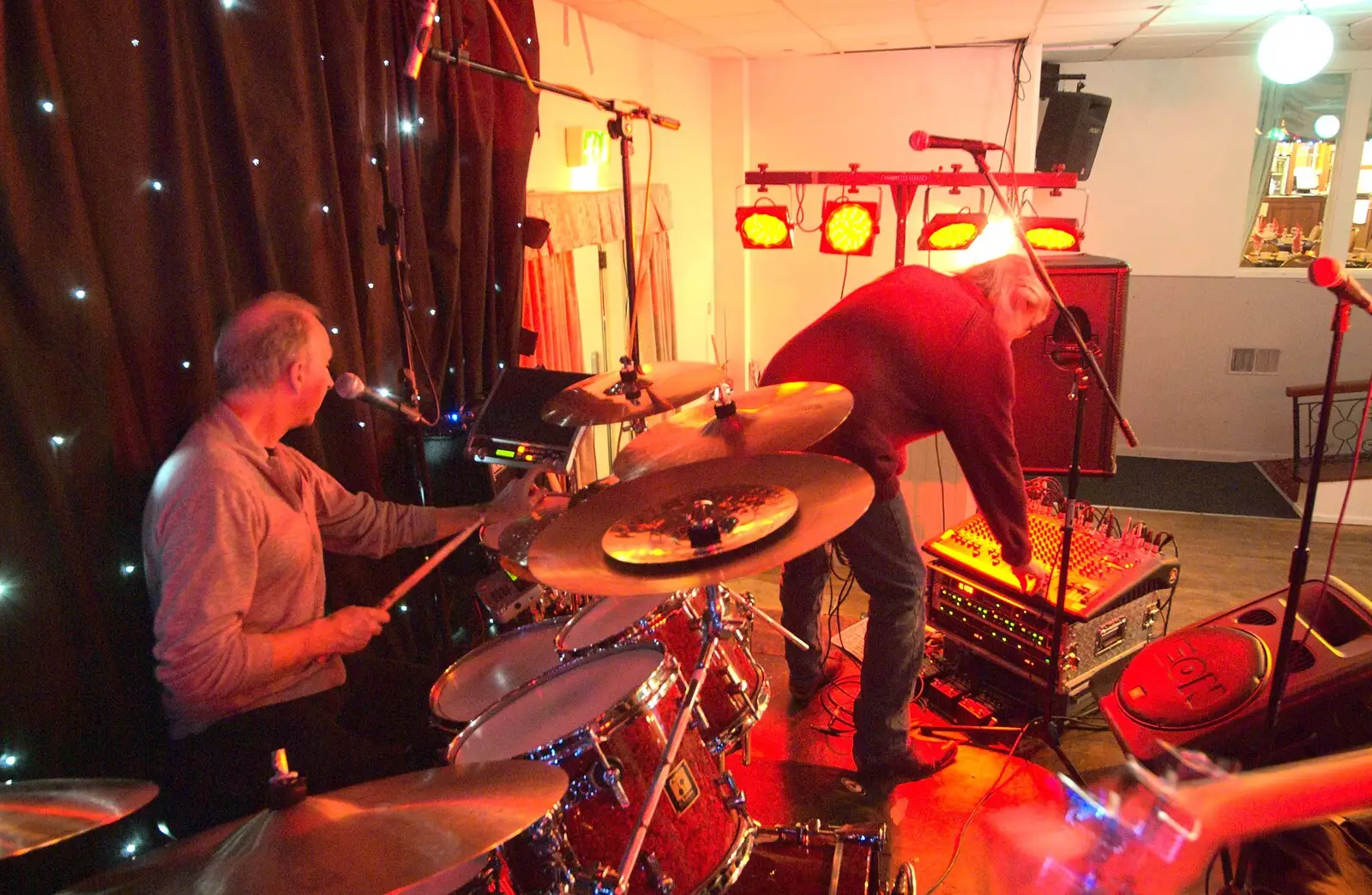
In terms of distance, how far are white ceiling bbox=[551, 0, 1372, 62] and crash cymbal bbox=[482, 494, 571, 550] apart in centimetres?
227

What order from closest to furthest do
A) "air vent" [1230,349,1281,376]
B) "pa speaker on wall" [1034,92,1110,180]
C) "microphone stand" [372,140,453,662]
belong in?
"microphone stand" [372,140,453,662] < "pa speaker on wall" [1034,92,1110,180] < "air vent" [1230,349,1281,376]

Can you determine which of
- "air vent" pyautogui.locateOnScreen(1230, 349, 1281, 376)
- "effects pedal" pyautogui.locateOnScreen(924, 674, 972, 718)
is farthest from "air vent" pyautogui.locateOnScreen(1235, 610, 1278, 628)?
"air vent" pyautogui.locateOnScreen(1230, 349, 1281, 376)

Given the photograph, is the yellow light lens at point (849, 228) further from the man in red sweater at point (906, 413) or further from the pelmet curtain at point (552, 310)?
the man in red sweater at point (906, 413)

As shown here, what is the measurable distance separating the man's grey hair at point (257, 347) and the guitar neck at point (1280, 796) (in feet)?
5.48

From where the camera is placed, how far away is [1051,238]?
11.4 ft

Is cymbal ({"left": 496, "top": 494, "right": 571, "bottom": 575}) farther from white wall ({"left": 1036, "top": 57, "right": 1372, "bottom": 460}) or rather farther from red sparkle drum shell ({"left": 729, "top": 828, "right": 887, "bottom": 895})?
white wall ({"left": 1036, "top": 57, "right": 1372, "bottom": 460})

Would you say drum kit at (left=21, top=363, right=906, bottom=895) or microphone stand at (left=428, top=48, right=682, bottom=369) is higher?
microphone stand at (left=428, top=48, right=682, bottom=369)

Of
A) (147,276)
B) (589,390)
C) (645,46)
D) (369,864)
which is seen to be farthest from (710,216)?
(369,864)

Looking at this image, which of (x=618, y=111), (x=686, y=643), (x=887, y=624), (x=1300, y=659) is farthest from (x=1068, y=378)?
(x=686, y=643)

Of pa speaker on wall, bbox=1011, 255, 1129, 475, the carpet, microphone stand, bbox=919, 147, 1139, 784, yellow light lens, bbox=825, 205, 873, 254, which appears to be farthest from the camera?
the carpet

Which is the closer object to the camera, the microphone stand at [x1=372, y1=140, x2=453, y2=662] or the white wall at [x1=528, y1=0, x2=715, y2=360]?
the microphone stand at [x1=372, y1=140, x2=453, y2=662]

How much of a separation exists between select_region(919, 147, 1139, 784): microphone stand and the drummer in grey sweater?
1.72 m

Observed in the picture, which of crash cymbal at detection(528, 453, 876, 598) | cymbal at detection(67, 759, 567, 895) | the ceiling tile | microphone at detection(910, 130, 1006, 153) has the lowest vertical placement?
cymbal at detection(67, 759, 567, 895)

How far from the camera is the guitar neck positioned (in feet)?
2.06
